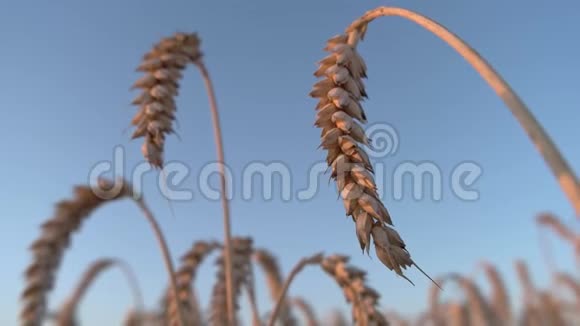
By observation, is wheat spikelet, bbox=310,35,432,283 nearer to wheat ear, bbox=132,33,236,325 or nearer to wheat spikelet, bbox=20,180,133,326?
wheat ear, bbox=132,33,236,325

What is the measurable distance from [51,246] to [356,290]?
195 centimetres

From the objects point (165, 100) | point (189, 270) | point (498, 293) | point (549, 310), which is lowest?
point (549, 310)

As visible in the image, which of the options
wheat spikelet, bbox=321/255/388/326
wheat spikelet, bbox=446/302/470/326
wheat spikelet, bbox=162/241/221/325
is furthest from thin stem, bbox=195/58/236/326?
wheat spikelet, bbox=446/302/470/326

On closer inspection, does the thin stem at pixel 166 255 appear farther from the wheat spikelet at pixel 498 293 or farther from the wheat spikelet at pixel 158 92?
the wheat spikelet at pixel 498 293

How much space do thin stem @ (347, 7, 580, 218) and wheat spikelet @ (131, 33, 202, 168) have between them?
4.03 feet

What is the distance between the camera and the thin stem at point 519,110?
78cm

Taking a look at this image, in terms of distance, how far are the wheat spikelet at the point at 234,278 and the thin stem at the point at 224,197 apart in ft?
0.39

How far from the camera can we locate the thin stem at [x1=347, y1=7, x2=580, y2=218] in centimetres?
78

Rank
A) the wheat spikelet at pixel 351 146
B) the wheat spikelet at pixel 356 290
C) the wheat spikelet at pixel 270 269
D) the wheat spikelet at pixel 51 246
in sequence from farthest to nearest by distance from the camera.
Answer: the wheat spikelet at pixel 270 269 → the wheat spikelet at pixel 51 246 → the wheat spikelet at pixel 356 290 → the wheat spikelet at pixel 351 146

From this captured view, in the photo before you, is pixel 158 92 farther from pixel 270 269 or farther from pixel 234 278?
pixel 270 269

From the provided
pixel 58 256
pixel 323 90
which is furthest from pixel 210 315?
pixel 323 90

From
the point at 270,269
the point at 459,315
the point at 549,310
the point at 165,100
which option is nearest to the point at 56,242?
the point at 165,100

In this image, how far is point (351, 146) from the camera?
1203 millimetres

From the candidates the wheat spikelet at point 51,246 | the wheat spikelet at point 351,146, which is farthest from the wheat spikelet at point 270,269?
the wheat spikelet at point 351,146
